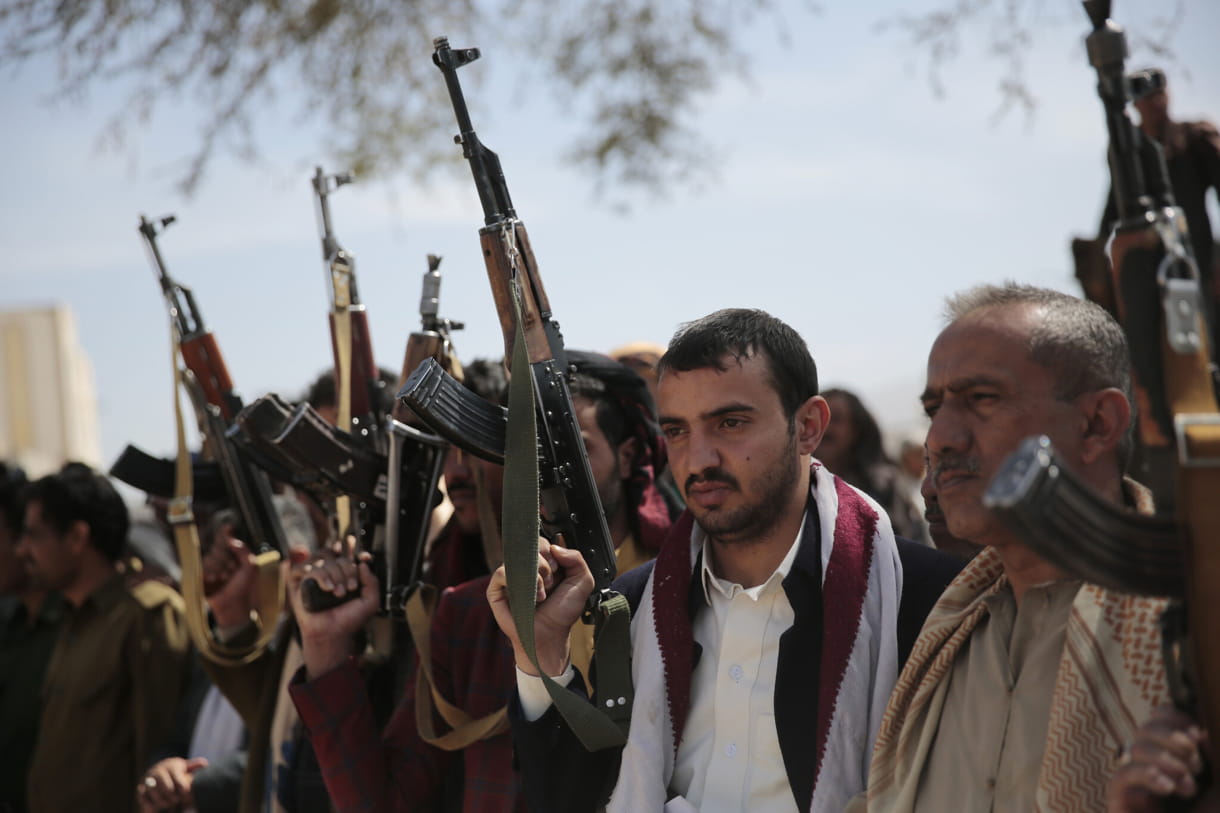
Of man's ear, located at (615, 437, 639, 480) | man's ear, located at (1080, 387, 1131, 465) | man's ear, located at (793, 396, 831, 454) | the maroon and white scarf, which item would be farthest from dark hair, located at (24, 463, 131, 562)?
man's ear, located at (1080, 387, 1131, 465)

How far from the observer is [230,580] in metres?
4.95

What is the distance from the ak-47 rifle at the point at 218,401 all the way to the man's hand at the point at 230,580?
31cm

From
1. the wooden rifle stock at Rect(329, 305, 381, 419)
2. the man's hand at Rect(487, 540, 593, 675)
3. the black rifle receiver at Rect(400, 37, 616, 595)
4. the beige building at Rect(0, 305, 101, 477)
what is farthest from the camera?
the beige building at Rect(0, 305, 101, 477)

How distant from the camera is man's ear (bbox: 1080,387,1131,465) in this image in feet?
7.16

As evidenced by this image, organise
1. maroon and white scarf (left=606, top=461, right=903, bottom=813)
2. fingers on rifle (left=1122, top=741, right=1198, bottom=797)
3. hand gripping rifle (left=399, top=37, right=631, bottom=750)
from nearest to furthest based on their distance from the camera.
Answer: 1. fingers on rifle (left=1122, top=741, right=1198, bottom=797)
2. maroon and white scarf (left=606, top=461, right=903, bottom=813)
3. hand gripping rifle (left=399, top=37, right=631, bottom=750)

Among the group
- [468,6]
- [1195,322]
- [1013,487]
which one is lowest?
[1013,487]

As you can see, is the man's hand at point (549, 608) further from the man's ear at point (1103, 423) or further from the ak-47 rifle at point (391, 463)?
the man's ear at point (1103, 423)

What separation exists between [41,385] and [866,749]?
27.1 meters

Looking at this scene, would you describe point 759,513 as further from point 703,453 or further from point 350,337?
point 350,337

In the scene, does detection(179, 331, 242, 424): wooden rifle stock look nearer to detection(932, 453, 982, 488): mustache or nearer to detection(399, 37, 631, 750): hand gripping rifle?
detection(399, 37, 631, 750): hand gripping rifle

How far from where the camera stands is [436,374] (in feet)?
10.1

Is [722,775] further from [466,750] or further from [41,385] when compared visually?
[41,385]

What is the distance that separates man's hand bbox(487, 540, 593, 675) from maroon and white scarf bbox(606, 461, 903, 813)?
169 millimetres

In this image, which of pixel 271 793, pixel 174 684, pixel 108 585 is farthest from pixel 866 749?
pixel 108 585
